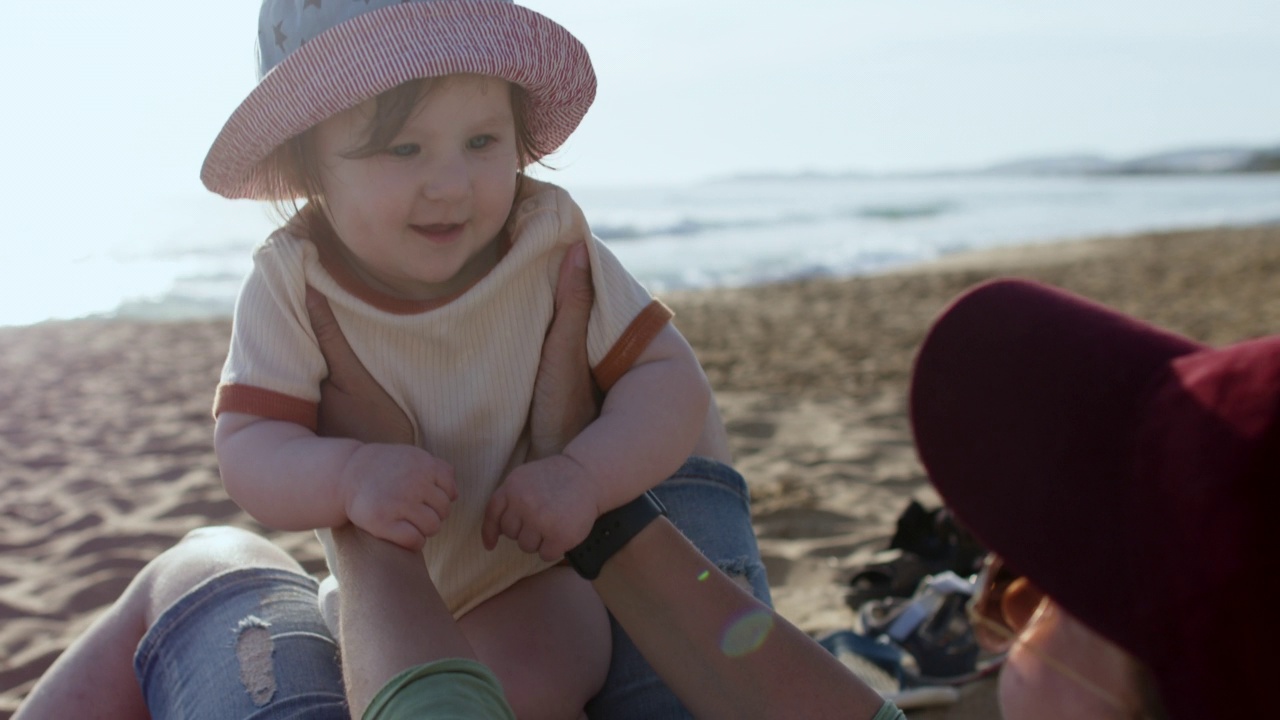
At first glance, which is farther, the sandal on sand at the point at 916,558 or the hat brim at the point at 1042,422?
the sandal on sand at the point at 916,558

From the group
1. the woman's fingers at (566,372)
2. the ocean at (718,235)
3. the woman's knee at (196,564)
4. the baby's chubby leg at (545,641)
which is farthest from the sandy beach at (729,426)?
the ocean at (718,235)

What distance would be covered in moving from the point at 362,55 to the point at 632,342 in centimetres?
62

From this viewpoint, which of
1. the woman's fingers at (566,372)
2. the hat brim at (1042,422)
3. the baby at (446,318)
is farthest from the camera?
the woman's fingers at (566,372)

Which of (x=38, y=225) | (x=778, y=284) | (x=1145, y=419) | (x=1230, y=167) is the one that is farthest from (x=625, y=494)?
(x=1230, y=167)

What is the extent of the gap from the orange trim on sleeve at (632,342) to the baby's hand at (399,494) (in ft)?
1.27

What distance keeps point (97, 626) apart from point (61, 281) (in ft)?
46.0

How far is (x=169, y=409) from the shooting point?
5.95m

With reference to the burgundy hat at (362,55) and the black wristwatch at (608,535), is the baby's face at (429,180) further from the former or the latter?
the black wristwatch at (608,535)

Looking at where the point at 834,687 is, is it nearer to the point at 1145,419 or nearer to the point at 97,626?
the point at 1145,419

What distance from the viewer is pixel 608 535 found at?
1.64 m

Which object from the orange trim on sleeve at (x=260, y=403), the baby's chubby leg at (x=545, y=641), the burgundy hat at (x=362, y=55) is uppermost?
the burgundy hat at (x=362, y=55)

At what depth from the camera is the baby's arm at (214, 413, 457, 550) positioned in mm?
1507

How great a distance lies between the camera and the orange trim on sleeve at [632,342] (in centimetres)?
182

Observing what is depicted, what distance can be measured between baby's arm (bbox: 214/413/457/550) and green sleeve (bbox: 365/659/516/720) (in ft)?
0.88
